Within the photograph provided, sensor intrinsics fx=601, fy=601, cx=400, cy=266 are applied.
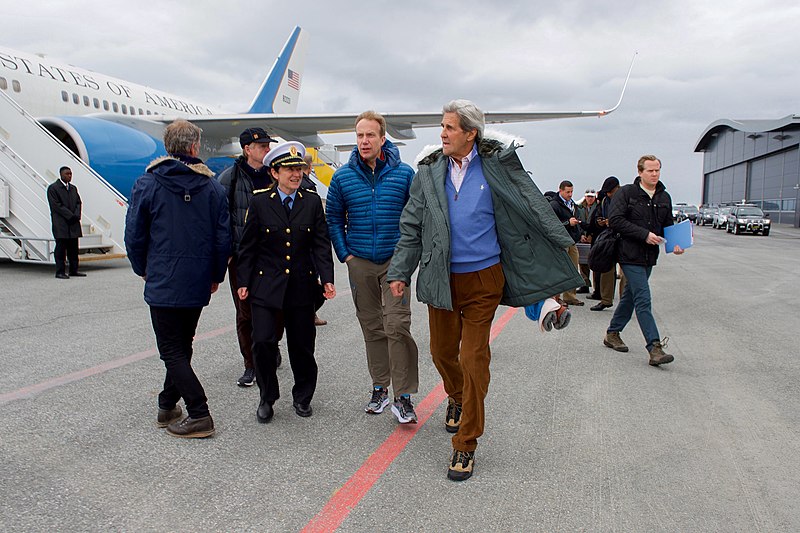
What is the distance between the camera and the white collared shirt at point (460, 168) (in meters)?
3.41

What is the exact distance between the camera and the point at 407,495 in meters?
3.00

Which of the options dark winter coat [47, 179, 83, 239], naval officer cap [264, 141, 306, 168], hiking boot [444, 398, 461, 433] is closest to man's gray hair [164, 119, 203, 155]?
naval officer cap [264, 141, 306, 168]

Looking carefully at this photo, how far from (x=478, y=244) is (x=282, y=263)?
1.35 metres

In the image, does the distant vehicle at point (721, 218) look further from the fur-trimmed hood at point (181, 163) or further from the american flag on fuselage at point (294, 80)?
the fur-trimmed hood at point (181, 163)

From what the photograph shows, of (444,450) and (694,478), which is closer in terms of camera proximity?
(694,478)

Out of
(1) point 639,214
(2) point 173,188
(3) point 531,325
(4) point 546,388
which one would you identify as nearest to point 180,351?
(2) point 173,188

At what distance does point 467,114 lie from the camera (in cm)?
328

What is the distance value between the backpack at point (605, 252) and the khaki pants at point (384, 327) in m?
3.10

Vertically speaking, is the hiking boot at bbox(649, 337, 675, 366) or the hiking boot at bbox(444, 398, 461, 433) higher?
the hiking boot at bbox(444, 398, 461, 433)

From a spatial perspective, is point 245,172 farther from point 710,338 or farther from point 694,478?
point 710,338

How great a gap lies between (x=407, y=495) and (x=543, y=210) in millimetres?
1636

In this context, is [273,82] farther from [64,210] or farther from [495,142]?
[495,142]

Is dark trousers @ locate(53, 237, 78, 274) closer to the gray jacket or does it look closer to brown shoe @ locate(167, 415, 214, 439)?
brown shoe @ locate(167, 415, 214, 439)

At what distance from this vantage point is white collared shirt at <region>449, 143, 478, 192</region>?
134 inches
